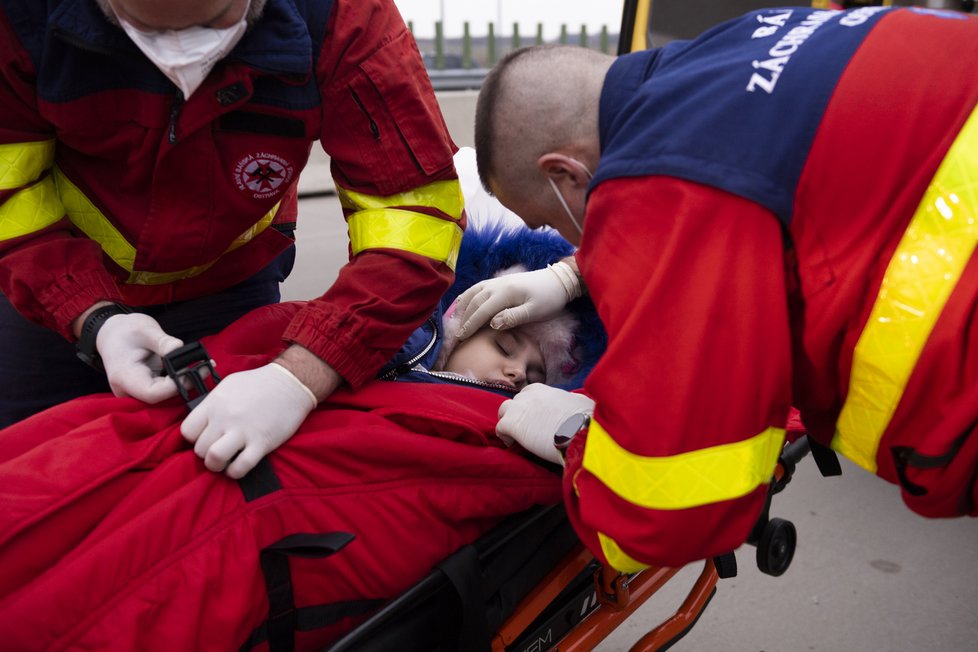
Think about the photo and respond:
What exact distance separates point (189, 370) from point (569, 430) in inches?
21.6

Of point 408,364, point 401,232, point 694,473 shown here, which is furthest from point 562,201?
point 408,364

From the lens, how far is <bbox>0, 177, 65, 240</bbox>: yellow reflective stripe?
1.38 metres

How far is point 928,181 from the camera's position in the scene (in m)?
0.93

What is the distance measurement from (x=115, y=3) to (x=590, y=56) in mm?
635

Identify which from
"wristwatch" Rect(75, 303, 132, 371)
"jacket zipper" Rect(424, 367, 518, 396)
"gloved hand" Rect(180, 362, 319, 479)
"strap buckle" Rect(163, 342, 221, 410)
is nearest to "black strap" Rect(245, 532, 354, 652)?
"gloved hand" Rect(180, 362, 319, 479)

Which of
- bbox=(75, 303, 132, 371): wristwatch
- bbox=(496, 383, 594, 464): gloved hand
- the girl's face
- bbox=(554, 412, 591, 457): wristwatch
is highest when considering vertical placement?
bbox=(75, 303, 132, 371): wristwatch

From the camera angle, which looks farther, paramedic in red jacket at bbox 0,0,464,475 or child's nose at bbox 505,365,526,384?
child's nose at bbox 505,365,526,384

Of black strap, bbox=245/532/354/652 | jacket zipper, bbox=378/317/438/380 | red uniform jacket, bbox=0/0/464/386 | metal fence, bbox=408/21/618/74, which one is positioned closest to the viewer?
black strap, bbox=245/532/354/652

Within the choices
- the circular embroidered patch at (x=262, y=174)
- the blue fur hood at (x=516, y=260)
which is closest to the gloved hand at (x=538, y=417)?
the blue fur hood at (x=516, y=260)

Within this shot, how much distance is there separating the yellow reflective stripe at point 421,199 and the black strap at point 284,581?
563 mm

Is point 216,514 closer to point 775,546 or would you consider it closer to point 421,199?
point 421,199

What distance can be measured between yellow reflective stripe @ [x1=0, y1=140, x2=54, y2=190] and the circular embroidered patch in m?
0.30

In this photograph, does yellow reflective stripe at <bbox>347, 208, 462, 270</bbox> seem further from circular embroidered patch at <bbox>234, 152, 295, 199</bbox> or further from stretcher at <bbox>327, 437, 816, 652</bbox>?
stretcher at <bbox>327, 437, 816, 652</bbox>

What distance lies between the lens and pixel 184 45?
1.20 meters
